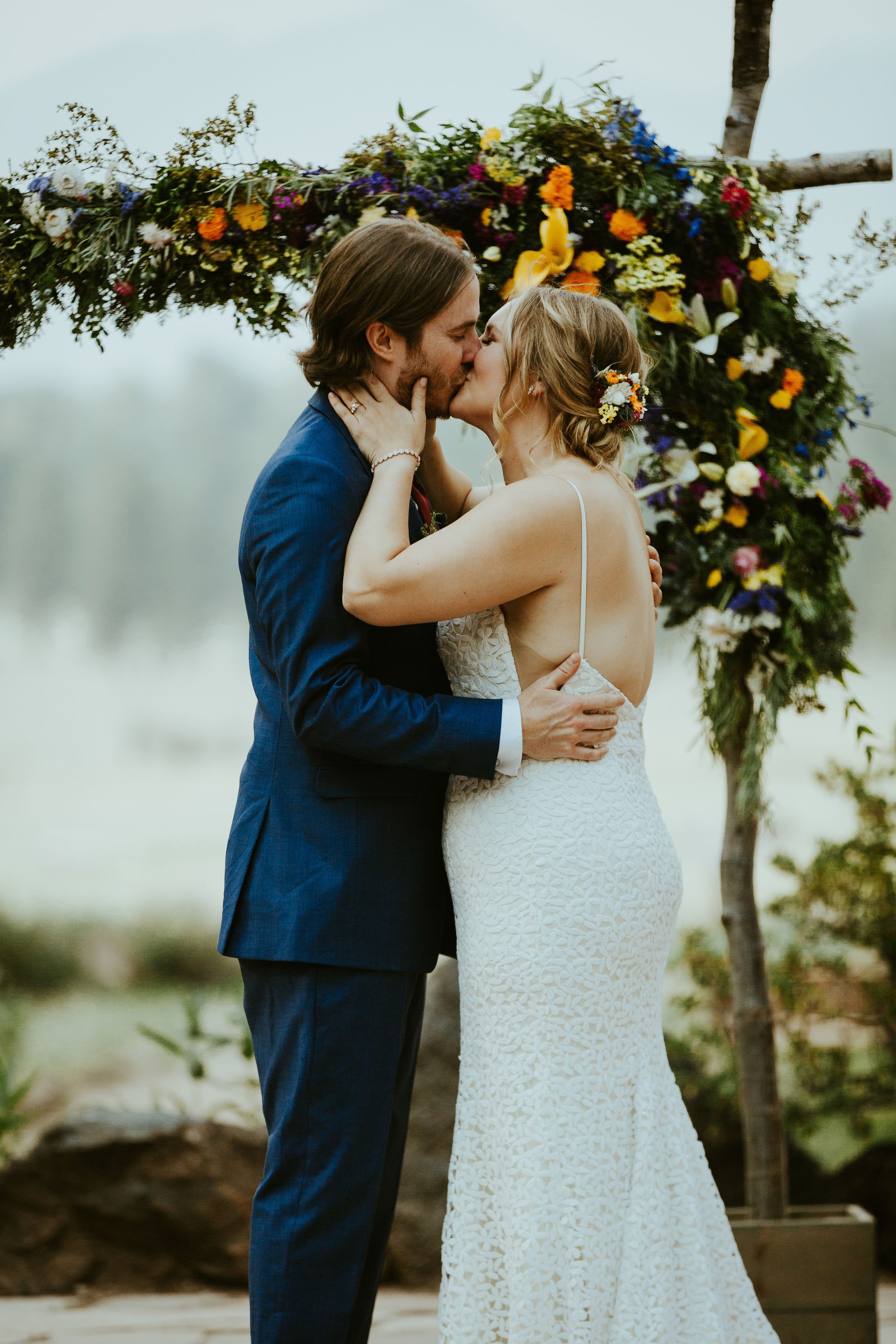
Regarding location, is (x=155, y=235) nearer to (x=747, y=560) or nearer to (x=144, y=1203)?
(x=747, y=560)

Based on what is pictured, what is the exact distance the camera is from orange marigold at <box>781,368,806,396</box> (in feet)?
8.34

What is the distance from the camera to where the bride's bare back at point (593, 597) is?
1764 mm

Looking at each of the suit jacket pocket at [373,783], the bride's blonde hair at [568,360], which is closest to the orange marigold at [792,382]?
the bride's blonde hair at [568,360]

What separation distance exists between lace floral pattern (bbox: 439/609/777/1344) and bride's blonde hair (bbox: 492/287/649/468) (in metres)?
0.38

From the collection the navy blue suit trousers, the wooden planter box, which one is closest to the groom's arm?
the navy blue suit trousers

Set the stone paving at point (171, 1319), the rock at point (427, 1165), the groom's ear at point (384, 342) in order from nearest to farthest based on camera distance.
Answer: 1. the groom's ear at point (384, 342)
2. the stone paving at point (171, 1319)
3. the rock at point (427, 1165)

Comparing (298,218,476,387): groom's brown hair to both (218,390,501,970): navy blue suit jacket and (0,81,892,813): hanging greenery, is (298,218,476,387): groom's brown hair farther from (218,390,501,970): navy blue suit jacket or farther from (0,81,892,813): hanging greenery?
(0,81,892,813): hanging greenery

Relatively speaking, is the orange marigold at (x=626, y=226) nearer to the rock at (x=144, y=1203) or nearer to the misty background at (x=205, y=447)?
the misty background at (x=205, y=447)

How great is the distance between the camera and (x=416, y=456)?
1818mm

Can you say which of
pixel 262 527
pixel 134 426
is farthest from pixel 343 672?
pixel 134 426

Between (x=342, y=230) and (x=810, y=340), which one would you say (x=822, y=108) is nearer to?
(x=810, y=340)

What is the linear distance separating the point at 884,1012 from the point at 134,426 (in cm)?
315

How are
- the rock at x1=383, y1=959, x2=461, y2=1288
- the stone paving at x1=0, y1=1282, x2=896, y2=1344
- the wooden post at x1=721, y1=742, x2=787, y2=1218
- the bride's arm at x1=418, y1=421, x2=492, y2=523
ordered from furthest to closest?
1. the rock at x1=383, y1=959, x2=461, y2=1288
2. the stone paving at x1=0, y1=1282, x2=896, y2=1344
3. the wooden post at x1=721, y1=742, x2=787, y2=1218
4. the bride's arm at x1=418, y1=421, x2=492, y2=523

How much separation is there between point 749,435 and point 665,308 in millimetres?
327
